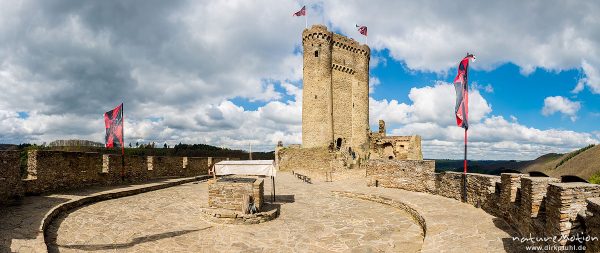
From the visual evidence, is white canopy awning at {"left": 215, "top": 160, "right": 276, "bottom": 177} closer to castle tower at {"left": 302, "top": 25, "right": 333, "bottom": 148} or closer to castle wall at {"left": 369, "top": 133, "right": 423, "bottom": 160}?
castle tower at {"left": 302, "top": 25, "right": 333, "bottom": 148}

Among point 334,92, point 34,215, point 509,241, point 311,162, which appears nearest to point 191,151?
point 334,92

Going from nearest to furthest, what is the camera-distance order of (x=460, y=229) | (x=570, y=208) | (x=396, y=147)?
(x=570, y=208), (x=460, y=229), (x=396, y=147)

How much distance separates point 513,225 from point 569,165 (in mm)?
30568

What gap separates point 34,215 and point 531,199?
11.9m

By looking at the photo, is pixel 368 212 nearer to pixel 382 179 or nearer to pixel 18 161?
pixel 382 179

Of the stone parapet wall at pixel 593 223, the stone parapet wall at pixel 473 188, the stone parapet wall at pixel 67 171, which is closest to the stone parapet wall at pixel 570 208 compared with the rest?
the stone parapet wall at pixel 593 223

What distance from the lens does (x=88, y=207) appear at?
10.2 metres

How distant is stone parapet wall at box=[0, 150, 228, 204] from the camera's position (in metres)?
9.84

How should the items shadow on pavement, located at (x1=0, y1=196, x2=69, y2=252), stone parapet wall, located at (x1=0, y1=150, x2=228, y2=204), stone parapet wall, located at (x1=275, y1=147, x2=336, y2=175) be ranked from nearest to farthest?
1. shadow on pavement, located at (x1=0, y1=196, x2=69, y2=252)
2. stone parapet wall, located at (x1=0, y1=150, x2=228, y2=204)
3. stone parapet wall, located at (x1=275, y1=147, x2=336, y2=175)

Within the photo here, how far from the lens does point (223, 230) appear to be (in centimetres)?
859

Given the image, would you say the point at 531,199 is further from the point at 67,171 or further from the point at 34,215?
the point at 67,171

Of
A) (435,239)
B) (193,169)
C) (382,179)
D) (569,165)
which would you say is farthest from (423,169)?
(569,165)

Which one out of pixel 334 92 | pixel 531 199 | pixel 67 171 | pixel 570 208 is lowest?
pixel 67 171

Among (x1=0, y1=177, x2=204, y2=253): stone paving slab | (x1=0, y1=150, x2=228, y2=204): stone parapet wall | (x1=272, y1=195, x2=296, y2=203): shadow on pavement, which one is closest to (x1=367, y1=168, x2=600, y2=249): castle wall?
(x1=272, y1=195, x2=296, y2=203): shadow on pavement
